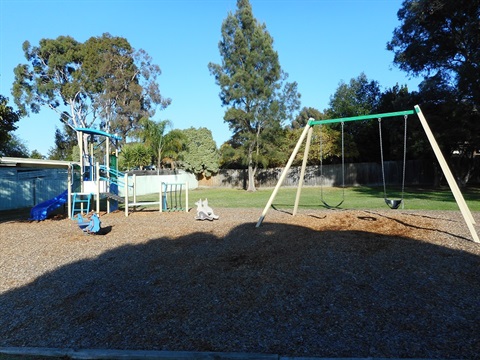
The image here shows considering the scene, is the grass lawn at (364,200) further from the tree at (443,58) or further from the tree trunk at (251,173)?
the tree trunk at (251,173)

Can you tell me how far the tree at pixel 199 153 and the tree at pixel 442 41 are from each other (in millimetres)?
23473

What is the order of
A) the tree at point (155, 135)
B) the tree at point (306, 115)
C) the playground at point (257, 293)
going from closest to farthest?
1. the playground at point (257, 293)
2. the tree at point (155, 135)
3. the tree at point (306, 115)

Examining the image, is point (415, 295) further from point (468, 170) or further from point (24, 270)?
point (468, 170)

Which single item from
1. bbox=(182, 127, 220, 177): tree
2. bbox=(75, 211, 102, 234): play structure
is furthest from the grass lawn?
bbox=(182, 127, 220, 177): tree

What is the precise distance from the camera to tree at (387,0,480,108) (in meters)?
21.2

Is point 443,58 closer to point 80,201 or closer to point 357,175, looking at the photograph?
point 357,175

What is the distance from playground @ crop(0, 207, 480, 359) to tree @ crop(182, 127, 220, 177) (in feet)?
114

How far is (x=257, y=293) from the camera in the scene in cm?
523

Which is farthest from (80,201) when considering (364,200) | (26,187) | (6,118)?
(364,200)

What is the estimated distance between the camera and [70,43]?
3984 centimetres

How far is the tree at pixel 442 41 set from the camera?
69.7 ft

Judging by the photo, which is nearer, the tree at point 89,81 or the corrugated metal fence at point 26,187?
the corrugated metal fence at point 26,187

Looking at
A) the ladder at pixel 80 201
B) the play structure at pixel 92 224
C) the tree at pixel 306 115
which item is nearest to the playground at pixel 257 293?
the play structure at pixel 92 224

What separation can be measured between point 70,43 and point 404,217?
1569 inches
